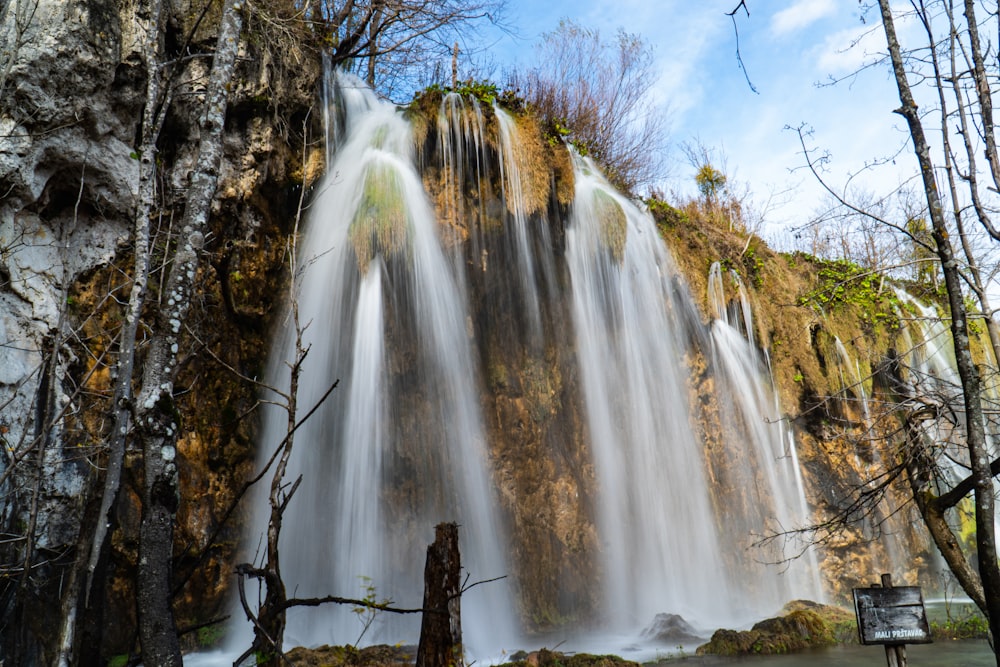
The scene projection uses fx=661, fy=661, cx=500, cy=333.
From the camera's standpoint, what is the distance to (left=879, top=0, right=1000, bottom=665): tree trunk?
447 cm

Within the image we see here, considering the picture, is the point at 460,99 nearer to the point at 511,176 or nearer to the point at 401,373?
the point at 511,176

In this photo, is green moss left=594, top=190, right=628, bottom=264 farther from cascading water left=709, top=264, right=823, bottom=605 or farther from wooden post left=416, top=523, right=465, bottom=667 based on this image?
wooden post left=416, top=523, right=465, bottom=667

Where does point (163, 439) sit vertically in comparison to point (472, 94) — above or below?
below

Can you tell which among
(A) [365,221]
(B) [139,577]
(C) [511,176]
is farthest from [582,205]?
(B) [139,577]

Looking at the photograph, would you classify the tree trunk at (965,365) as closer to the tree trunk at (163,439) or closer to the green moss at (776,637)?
the green moss at (776,637)

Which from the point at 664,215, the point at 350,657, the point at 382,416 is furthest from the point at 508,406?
the point at 664,215

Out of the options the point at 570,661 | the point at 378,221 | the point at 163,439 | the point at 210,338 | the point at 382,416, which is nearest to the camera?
the point at 163,439

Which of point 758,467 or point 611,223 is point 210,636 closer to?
point 611,223

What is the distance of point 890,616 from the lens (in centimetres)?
455

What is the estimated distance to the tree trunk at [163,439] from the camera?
3279 mm

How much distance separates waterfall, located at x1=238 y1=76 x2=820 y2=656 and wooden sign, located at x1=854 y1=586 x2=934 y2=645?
197 inches

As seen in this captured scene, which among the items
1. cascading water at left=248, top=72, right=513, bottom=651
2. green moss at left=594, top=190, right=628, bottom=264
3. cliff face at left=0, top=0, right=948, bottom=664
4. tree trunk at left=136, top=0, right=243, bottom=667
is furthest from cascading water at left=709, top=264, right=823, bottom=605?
tree trunk at left=136, top=0, right=243, bottom=667

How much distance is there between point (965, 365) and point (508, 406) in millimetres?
6599

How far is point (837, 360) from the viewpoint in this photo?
571 inches
